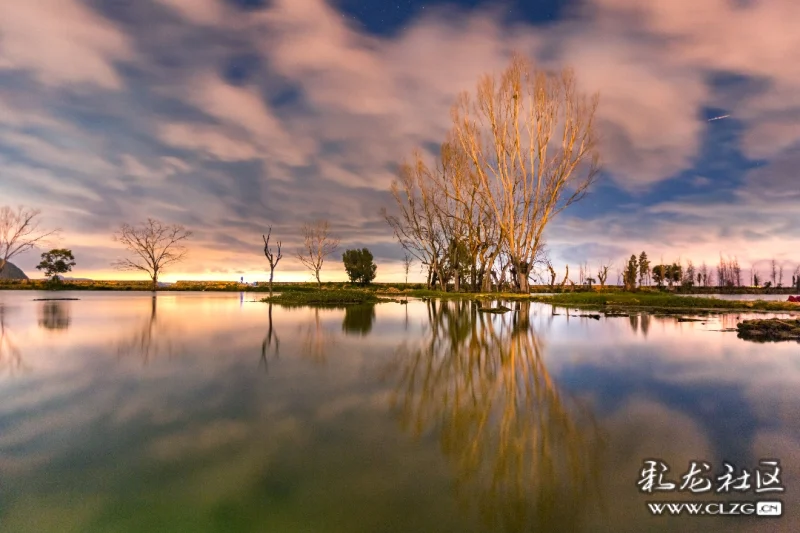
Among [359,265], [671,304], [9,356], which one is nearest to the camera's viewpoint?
[9,356]

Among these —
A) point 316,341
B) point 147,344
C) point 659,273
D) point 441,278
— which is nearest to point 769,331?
point 316,341

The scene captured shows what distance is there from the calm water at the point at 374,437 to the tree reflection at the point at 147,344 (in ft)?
0.67

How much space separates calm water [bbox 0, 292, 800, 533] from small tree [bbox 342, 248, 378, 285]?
68171 mm

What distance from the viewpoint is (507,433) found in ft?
12.9

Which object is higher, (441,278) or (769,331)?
(441,278)

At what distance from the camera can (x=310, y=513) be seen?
2.54 meters

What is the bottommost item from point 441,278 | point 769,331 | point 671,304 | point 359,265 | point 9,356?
point 9,356

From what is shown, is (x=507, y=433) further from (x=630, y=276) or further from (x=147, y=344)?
(x=630, y=276)

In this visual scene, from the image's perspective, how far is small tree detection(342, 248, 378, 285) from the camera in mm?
76750

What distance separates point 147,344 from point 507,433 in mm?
9088

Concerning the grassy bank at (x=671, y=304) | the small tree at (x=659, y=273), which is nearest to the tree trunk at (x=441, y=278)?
the grassy bank at (x=671, y=304)

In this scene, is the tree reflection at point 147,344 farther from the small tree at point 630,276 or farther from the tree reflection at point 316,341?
the small tree at point 630,276

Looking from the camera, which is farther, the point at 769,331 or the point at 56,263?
the point at 56,263

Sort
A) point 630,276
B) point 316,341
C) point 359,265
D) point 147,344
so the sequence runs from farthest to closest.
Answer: point 359,265
point 630,276
point 316,341
point 147,344
